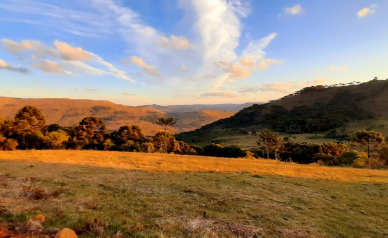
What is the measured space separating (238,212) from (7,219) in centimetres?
697

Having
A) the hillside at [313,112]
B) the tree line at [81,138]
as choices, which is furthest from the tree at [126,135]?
the hillside at [313,112]

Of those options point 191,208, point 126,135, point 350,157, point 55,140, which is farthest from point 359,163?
point 126,135

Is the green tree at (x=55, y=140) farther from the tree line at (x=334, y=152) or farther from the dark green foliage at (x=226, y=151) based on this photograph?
the tree line at (x=334, y=152)

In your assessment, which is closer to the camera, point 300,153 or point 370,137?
point 370,137

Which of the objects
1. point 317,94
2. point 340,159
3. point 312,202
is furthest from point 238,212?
point 317,94

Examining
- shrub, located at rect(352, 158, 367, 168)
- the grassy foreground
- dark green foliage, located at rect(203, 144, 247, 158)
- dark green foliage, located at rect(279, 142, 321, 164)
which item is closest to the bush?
shrub, located at rect(352, 158, 367, 168)

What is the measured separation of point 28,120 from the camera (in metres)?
37.8

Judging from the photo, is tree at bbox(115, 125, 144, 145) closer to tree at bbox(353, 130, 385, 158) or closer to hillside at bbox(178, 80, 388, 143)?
hillside at bbox(178, 80, 388, 143)

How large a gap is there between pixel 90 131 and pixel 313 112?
129657 mm

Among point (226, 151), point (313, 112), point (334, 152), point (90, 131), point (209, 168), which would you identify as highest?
point (313, 112)

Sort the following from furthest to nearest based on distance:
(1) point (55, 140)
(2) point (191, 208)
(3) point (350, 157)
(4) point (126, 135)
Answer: (4) point (126, 135)
(1) point (55, 140)
(3) point (350, 157)
(2) point (191, 208)

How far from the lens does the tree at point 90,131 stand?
50.3 metres

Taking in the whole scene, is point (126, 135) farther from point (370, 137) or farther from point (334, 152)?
point (370, 137)

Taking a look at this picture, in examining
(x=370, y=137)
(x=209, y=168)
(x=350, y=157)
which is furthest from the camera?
(x=370, y=137)
